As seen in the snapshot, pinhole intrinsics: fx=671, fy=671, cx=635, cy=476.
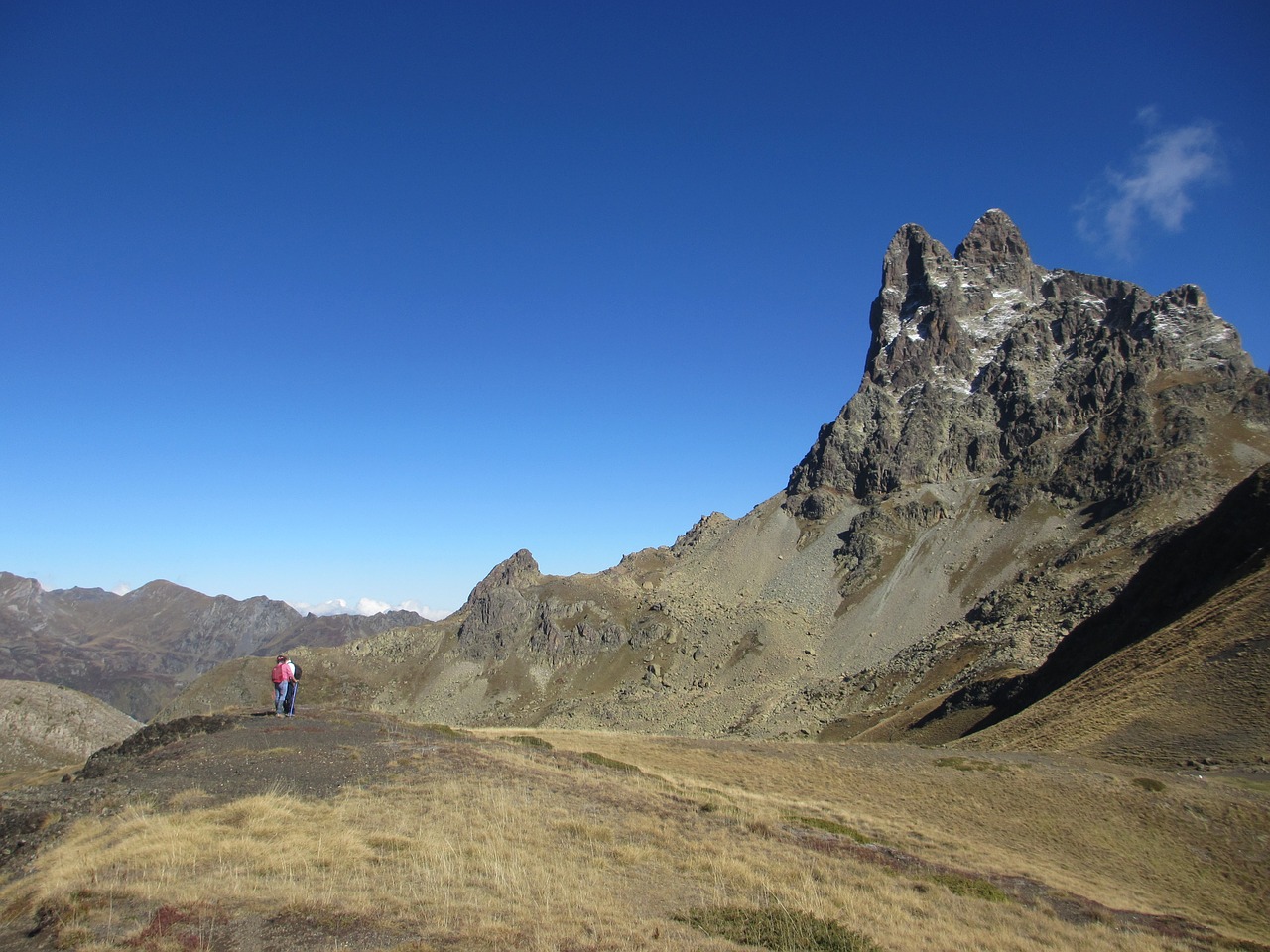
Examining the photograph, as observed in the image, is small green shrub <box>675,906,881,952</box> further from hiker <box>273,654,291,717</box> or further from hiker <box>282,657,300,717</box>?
hiker <box>282,657,300,717</box>

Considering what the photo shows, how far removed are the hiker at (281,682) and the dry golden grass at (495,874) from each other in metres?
8.35

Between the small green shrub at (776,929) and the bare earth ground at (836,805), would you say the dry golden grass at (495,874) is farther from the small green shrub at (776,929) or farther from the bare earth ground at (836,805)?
the small green shrub at (776,929)

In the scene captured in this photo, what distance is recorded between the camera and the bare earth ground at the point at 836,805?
14.6 meters

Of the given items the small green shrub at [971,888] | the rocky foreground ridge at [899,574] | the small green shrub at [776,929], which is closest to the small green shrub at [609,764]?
the small green shrub at [971,888]

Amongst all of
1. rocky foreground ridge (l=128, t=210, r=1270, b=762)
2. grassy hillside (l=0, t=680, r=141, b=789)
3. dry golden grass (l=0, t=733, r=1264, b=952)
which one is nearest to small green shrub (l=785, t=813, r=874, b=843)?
dry golden grass (l=0, t=733, r=1264, b=952)

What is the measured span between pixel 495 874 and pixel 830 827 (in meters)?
14.8

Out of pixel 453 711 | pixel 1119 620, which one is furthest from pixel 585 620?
pixel 1119 620

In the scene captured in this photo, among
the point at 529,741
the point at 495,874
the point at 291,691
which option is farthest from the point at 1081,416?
the point at 495,874

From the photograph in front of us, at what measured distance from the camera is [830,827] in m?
23.9

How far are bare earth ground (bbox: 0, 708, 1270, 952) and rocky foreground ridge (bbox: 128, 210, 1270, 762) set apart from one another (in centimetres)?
5395

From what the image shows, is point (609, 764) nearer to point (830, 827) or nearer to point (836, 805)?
point (836, 805)

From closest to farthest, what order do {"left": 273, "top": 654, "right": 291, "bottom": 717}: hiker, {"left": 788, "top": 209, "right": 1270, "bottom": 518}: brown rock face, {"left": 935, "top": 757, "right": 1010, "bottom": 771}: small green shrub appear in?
{"left": 273, "top": 654, "right": 291, "bottom": 717}: hiker < {"left": 935, "top": 757, "right": 1010, "bottom": 771}: small green shrub < {"left": 788, "top": 209, "right": 1270, "bottom": 518}: brown rock face

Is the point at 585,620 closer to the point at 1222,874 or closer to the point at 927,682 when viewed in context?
the point at 927,682

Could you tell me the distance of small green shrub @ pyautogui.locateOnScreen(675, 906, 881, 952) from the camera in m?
11.9
